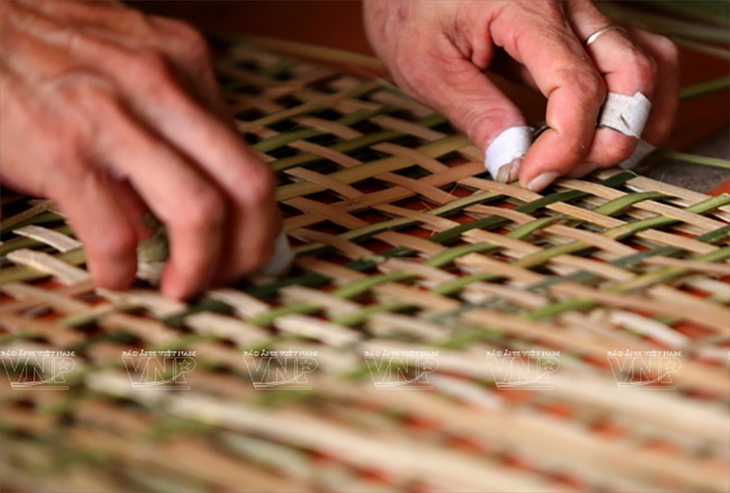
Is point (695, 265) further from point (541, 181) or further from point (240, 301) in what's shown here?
point (240, 301)

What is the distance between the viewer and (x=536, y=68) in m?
0.74

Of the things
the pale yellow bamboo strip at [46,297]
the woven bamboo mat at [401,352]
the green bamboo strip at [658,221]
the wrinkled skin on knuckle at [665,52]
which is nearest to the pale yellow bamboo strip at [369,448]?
the woven bamboo mat at [401,352]

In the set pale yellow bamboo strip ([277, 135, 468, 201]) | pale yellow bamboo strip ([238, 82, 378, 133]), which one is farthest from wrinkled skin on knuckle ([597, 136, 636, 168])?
pale yellow bamboo strip ([238, 82, 378, 133])

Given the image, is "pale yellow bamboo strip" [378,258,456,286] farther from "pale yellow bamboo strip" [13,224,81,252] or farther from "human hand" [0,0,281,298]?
"pale yellow bamboo strip" [13,224,81,252]

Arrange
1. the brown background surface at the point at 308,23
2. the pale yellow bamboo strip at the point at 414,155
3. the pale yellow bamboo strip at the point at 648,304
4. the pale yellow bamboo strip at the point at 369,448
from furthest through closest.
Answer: the brown background surface at the point at 308,23 < the pale yellow bamboo strip at the point at 414,155 < the pale yellow bamboo strip at the point at 648,304 < the pale yellow bamboo strip at the point at 369,448

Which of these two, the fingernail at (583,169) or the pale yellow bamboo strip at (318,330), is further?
the fingernail at (583,169)

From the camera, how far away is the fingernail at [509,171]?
73 cm

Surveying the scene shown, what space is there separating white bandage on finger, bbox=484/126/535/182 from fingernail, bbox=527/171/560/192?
2 cm

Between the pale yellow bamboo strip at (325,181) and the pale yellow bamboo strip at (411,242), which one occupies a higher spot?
the pale yellow bamboo strip at (325,181)

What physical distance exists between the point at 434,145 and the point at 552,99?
0.36 ft

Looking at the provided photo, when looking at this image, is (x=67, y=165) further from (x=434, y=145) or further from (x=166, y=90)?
(x=434, y=145)

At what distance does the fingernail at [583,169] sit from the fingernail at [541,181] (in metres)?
0.02

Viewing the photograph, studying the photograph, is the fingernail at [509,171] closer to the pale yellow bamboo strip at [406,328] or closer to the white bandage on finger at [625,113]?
the white bandage on finger at [625,113]

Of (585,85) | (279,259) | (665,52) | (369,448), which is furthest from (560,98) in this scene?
(369,448)
